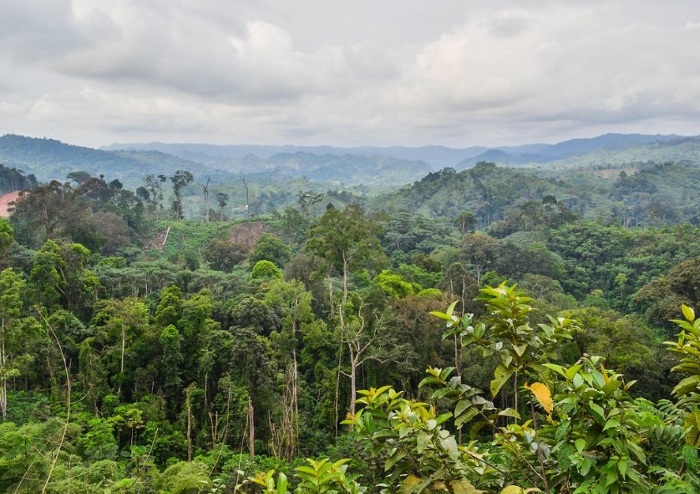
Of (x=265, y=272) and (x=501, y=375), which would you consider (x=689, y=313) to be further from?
(x=265, y=272)

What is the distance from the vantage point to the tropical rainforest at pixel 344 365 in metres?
2.08

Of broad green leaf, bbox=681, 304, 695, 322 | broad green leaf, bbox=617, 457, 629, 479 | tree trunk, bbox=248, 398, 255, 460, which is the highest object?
broad green leaf, bbox=681, 304, 695, 322

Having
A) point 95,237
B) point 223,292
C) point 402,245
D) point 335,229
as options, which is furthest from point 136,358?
point 402,245

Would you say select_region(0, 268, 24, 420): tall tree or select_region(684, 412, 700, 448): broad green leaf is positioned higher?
select_region(684, 412, 700, 448): broad green leaf

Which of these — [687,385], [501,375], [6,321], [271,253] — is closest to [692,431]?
[687,385]

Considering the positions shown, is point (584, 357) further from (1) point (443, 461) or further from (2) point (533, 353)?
(1) point (443, 461)

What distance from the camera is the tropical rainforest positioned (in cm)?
208

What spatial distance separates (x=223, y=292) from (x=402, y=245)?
21251 mm

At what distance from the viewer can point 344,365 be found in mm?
16250

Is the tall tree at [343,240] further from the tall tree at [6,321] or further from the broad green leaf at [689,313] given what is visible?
the broad green leaf at [689,313]

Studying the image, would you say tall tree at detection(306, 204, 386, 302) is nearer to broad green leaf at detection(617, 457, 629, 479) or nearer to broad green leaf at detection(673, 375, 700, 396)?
broad green leaf at detection(673, 375, 700, 396)

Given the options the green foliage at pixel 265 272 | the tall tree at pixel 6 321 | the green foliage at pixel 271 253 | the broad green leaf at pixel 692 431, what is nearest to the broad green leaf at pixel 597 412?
the broad green leaf at pixel 692 431

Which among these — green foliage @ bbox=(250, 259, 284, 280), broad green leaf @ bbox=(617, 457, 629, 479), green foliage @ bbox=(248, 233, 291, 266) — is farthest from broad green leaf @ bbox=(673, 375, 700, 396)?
green foliage @ bbox=(248, 233, 291, 266)

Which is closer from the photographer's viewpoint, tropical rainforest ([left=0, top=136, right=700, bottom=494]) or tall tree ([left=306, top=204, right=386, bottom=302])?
tropical rainforest ([left=0, top=136, right=700, bottom=494])
